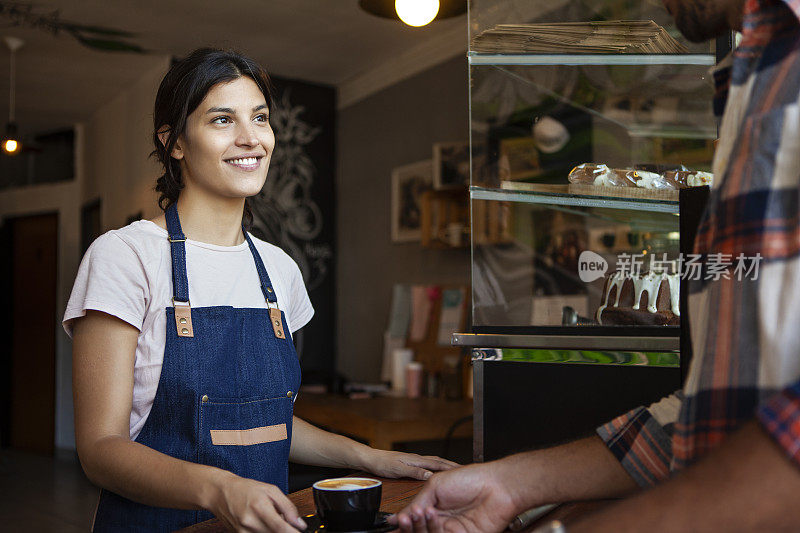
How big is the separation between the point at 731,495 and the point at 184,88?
1315 millimetres

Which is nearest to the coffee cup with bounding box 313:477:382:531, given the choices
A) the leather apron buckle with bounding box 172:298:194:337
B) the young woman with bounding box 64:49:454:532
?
the young woman with bounding box 64:49:454:532

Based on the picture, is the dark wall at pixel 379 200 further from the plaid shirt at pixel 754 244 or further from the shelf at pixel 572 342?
the plaid shirt at pixel 754 244

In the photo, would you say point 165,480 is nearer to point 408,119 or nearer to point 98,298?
point 98,298

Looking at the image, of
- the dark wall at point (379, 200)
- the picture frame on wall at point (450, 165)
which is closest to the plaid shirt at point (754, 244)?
the picture frame on wall at point (450, 165)

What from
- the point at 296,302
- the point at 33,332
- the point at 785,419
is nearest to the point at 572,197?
the point at 296,302

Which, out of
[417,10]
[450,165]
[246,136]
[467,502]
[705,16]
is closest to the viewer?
[705,16]

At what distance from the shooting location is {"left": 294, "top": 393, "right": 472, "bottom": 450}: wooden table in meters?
3.48

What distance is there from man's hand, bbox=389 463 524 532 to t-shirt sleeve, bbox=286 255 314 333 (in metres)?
0.80

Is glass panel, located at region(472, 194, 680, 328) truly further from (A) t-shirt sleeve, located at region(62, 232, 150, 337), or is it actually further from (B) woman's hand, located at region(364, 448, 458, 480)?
(A) t-shirt sleeve, located at region(62, 232, 150, 337)

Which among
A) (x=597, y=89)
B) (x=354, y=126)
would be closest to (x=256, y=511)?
(x=597, y=89)

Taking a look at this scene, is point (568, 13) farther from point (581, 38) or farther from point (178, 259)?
point (178, 259)

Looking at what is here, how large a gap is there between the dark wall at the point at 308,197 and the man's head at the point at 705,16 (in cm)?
461

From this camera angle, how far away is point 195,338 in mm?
1451

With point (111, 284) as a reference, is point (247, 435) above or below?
below
